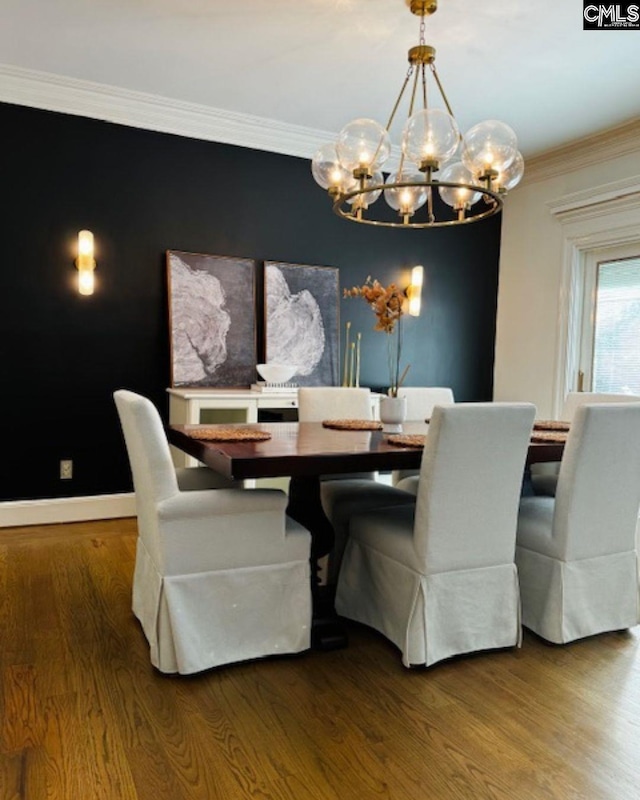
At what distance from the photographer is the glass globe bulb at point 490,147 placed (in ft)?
7.95

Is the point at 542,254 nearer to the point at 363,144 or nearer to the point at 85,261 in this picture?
the point at 363,144

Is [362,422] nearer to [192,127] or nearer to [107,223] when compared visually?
[107,223]

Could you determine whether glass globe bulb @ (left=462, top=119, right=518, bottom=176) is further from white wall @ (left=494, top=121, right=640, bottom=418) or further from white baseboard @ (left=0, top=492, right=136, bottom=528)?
white baseboard @ (left=0, top=492, right=136, bottom=528)

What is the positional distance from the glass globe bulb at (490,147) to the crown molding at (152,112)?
2.27 m

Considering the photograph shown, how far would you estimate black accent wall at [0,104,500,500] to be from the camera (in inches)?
149

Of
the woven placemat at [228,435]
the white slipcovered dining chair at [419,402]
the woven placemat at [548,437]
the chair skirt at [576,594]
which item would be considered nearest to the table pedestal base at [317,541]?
the woven placemat at [228,435]

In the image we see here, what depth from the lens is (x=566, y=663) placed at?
88.4 inches

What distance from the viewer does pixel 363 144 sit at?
2.46 m

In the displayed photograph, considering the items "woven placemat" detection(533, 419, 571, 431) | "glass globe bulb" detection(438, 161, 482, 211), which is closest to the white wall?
"woven placemat" detection(533, 419, 571, 431)

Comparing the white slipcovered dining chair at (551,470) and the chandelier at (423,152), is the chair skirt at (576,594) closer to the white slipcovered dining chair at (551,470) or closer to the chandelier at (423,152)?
the white slipcovered dining chair at (551,470)

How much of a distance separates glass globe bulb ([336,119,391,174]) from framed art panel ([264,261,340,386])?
201 centimetres

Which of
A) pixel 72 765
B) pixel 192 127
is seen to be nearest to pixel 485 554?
pixel 72 765

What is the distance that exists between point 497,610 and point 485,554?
233 millimetres

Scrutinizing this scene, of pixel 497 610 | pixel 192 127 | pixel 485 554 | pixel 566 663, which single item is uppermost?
pixel 192 127
